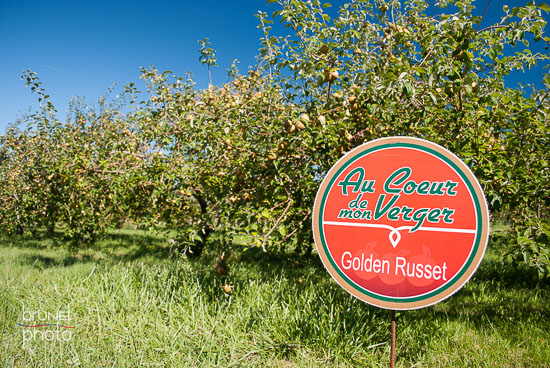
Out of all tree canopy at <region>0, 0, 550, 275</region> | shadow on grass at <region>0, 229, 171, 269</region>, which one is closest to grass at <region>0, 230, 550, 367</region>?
tree canopy at <region>0, 0, 550, 275</region>

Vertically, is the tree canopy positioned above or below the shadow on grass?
above

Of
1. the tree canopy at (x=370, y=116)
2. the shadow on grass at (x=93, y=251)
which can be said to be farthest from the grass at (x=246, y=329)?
the shadow on grass at (x=93, y=251)

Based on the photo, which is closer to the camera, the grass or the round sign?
the round sign

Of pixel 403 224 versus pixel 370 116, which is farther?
pixel 370 116

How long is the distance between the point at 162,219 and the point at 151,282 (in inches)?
72.8

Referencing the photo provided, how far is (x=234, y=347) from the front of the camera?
2.58 meters

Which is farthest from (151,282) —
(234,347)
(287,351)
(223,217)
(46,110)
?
(46,110)

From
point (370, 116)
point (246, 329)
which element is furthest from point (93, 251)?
point (370, 116)

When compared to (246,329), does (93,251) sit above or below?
below

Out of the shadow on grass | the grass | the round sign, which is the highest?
the round sign

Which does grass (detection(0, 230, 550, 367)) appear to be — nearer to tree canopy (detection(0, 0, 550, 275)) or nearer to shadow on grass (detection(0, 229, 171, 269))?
tree canopy (detection(0, 0, 550, 275))

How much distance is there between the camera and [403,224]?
5.77 feet

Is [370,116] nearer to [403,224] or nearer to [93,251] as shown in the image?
[403,224]

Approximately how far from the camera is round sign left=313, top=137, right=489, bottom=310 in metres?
1.66
